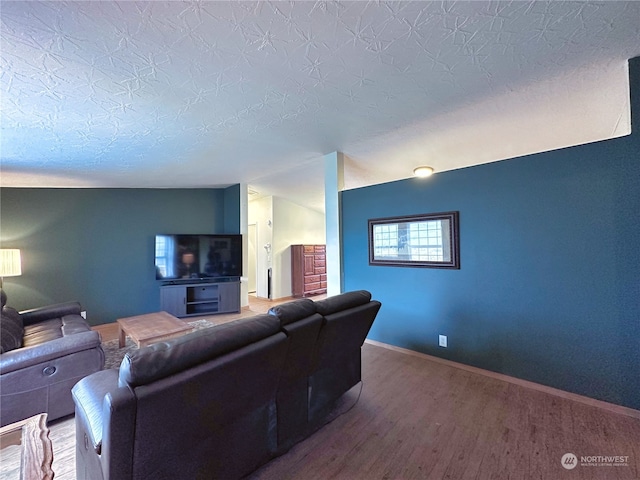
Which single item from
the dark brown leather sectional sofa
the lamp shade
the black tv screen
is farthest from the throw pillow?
the black tv screen

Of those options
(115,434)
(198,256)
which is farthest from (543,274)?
(198,256)

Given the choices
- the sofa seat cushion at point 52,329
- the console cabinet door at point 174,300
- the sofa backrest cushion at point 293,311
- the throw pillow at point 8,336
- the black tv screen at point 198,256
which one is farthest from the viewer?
the black tv screen at point 198,256

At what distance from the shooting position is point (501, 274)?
104 inches

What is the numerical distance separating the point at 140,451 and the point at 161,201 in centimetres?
514

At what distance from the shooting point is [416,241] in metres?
3.24

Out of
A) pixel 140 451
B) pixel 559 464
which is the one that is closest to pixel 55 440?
pixel 140 451

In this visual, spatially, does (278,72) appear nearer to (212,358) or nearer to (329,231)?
(212,358)

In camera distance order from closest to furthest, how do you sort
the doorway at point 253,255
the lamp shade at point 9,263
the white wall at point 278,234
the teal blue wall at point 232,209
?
1. the lamp shade at point 9,263
2. the teal blue wall at point 232,209
3. the white wall at point 278,234
4. the doorway at point 253,255

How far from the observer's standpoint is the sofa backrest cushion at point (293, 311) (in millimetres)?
1611

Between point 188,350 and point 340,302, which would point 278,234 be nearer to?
point 340,302

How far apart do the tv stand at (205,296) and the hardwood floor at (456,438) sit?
2970 mm

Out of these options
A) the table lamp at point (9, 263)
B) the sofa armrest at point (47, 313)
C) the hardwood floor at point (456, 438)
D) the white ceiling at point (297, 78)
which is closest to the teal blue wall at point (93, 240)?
the table lamp at point (9, 263)

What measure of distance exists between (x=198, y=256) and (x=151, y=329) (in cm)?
240

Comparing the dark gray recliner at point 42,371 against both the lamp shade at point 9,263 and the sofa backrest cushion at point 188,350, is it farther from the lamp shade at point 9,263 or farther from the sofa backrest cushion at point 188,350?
the lamp shade at point 9,263
